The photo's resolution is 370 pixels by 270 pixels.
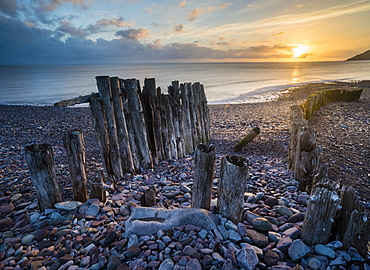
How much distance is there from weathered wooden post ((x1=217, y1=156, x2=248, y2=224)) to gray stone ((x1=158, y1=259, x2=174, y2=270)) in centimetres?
90

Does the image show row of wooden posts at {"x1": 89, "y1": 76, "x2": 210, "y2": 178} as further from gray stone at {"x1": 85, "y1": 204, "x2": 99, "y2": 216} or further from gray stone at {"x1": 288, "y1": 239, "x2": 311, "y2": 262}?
gray stone at {"x1": 288, "y1": 239, "x2": 311, "y2": 262}

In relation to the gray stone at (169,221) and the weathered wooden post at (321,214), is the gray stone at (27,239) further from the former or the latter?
the weathered wooden post at (321,214)

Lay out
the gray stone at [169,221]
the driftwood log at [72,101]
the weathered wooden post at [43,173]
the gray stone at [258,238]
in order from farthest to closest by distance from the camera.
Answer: the driftwood log at [72,101]
the weathered wooden post at [43,173]
the gray stone at [169,221]
the gray stone at [258,238]

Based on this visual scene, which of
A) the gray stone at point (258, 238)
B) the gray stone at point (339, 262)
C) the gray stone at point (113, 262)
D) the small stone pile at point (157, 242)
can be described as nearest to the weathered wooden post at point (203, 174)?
the small stone pile at point (157, 242)

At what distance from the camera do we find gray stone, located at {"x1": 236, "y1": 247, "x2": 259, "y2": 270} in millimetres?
1898

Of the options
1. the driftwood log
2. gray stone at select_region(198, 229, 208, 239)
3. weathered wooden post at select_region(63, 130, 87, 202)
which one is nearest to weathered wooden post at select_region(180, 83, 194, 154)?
the driftwood log

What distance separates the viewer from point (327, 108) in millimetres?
11250

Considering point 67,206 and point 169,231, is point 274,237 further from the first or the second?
point 67,206

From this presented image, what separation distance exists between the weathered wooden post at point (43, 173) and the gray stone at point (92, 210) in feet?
1.58

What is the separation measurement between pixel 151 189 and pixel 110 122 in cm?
171

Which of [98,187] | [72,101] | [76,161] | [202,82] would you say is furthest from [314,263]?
[202,82]

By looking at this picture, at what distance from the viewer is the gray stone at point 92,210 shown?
2.95 m

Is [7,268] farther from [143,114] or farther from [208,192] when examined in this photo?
[143,114]

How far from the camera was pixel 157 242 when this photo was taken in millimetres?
2219
